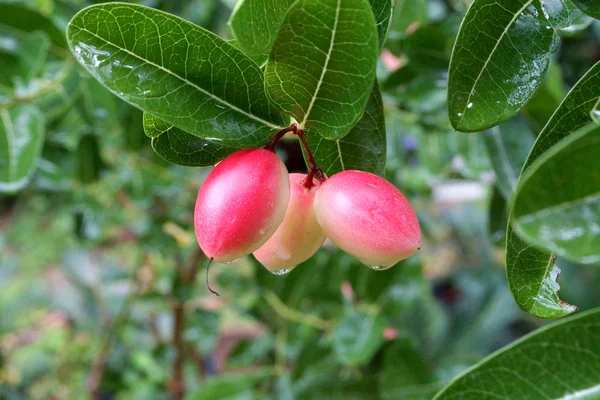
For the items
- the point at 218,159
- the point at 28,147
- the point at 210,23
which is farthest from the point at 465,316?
the point at 218,159

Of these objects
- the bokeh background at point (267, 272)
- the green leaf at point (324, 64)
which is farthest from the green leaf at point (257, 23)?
the bokeh background at point (267, 272)

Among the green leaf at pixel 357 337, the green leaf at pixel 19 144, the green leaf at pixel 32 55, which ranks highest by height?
the green leaf at pixel 32 55

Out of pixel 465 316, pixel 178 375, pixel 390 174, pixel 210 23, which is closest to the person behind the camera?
pixel 390 174

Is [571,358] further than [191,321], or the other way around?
[191,321]

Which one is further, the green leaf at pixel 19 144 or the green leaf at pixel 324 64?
the green leaf at pixel 19 144

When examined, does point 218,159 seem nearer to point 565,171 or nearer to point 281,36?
point 281,36

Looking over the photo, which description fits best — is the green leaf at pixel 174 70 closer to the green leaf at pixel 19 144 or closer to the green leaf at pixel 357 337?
the green leaf at pixel 19 144

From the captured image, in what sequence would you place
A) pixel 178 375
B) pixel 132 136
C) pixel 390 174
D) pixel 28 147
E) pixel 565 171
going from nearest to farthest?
pixel 565 171, pixel 28 147, pixel 390 174, pixel 132 136, pixel 178 375
